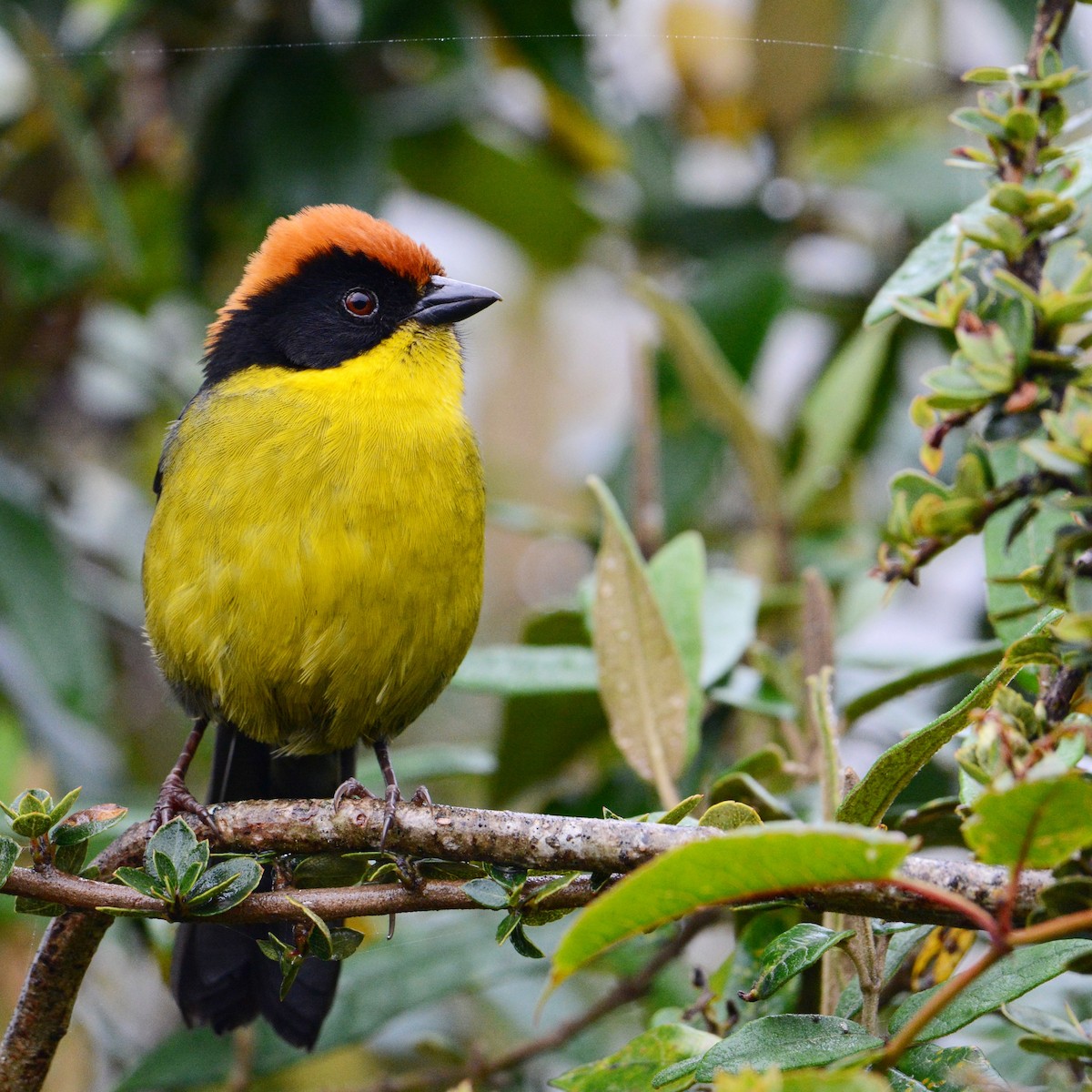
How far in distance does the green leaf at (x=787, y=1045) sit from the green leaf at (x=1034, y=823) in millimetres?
375

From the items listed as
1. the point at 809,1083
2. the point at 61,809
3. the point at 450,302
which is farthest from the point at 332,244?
the point at 809,1083

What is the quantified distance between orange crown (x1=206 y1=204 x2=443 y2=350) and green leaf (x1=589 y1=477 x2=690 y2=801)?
103 cm

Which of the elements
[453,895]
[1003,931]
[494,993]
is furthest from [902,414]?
[1003,931]

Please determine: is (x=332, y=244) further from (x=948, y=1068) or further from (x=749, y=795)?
(x=948, y=1068)

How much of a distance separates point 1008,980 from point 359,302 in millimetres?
2032

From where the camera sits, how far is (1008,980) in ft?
4.52

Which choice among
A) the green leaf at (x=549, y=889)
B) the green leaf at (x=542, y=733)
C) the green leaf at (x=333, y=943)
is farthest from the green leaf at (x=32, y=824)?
the green leaf at (x=542, y=733)

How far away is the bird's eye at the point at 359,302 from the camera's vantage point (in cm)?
293

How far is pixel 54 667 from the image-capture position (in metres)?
3.55

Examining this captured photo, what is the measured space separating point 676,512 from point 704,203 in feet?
3.70

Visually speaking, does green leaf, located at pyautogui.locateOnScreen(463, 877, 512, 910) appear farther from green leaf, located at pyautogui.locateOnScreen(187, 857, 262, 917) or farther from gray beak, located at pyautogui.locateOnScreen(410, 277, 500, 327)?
gray beak, located at pyautogui.locateOnScreen(410, 277, 500, 327)

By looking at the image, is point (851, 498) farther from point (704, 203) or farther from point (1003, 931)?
point (1003, 931)

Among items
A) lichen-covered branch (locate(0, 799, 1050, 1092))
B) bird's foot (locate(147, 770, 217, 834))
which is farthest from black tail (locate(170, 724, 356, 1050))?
lichen-covered branch (locate(0, 799, 1050, 1092))

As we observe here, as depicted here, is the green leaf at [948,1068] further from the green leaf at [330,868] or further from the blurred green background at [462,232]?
the blurred green background at [462,232]
